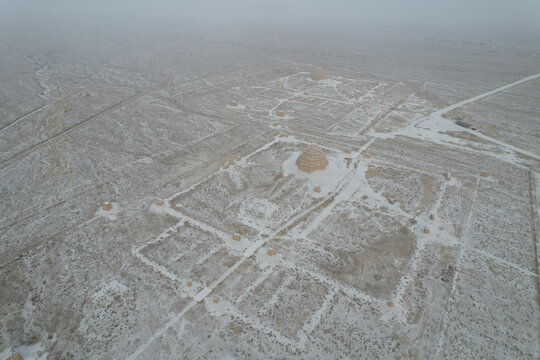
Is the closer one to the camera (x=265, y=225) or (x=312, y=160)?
(x=265, y=225)

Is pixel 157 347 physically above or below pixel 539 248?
below

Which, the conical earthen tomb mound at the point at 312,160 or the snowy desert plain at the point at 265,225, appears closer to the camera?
the snowy desert plain at the point at 265,225

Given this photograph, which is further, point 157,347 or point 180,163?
point 180,163

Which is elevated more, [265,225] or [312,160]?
[312,160]

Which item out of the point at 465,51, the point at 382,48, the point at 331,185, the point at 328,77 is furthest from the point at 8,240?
the point at 465,51

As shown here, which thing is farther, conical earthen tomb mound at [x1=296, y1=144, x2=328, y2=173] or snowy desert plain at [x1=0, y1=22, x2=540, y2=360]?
conical earthen tomb mound at [x1=296, y1=144, x2=328, y2=173]

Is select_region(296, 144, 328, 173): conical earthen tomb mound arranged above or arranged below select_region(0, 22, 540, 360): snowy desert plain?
above

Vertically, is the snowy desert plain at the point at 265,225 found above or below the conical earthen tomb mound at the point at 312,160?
below

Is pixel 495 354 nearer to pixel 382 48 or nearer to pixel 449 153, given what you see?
pixel 449 153
